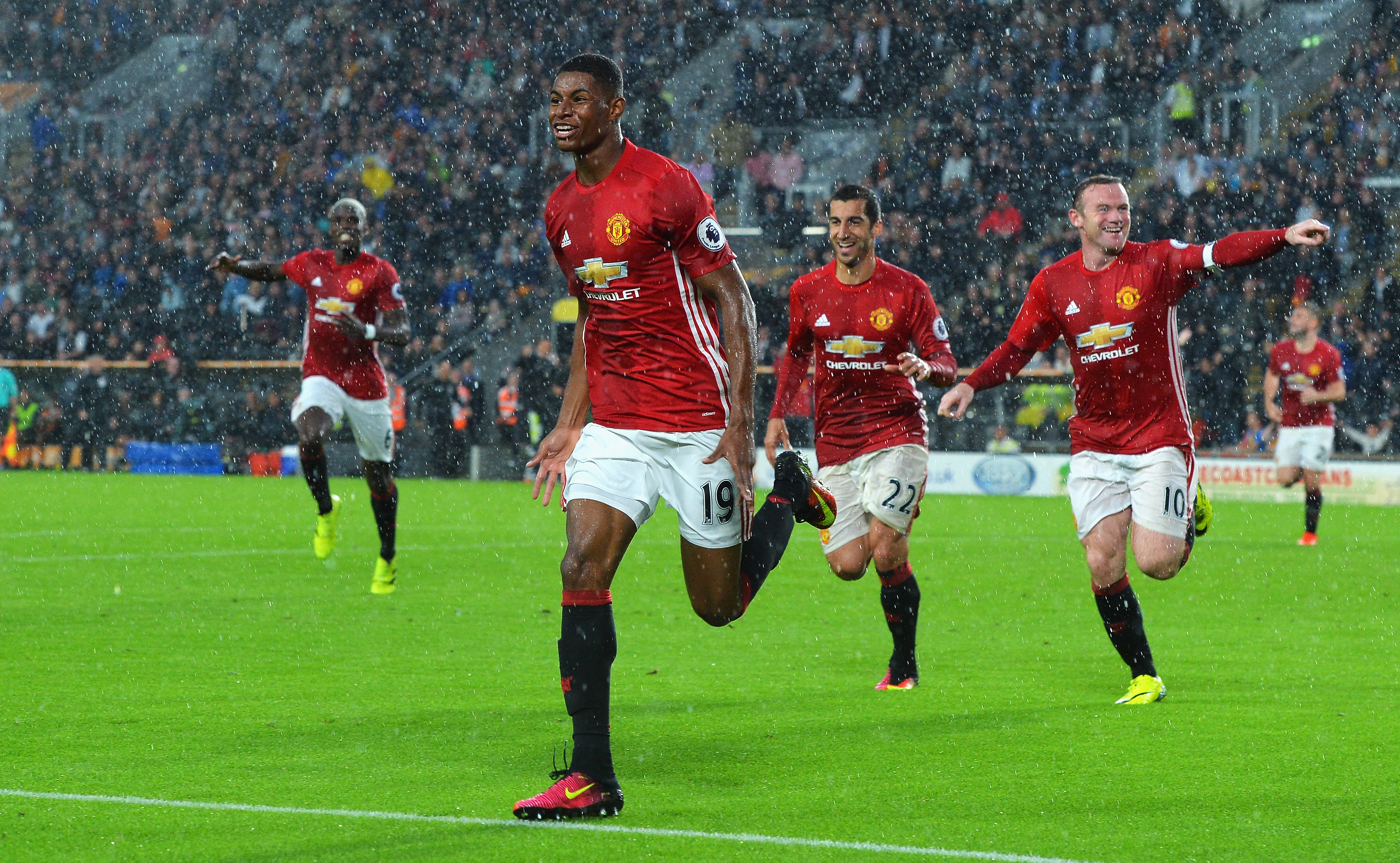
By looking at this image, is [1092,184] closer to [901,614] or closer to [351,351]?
[901,614]

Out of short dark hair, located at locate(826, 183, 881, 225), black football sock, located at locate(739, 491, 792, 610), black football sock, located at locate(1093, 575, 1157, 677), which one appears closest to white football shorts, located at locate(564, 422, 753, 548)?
black football sock, located at locate(739, 491, 792, 610)

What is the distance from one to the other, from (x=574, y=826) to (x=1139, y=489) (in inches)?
142

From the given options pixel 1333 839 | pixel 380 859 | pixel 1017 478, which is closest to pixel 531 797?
pixel 380 859

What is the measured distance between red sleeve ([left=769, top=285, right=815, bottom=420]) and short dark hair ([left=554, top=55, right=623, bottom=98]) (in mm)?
2849

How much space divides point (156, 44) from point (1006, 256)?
72.1 feet

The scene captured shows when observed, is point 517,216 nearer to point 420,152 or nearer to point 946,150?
point 420,152

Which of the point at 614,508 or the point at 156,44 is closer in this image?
the point at 614,508

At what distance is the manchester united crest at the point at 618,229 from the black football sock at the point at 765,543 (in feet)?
3.51

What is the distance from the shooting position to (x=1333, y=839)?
4.52 m

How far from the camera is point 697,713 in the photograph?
6.73 m

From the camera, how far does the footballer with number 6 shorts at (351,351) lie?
11.4 m

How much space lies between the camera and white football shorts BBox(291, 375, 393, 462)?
1169 cm

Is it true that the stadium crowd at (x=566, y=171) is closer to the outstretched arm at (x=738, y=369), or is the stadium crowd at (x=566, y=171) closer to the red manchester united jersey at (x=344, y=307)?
the red manchester united jersey at (x=344, y=307)

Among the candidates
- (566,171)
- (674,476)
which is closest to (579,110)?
(674,476)
